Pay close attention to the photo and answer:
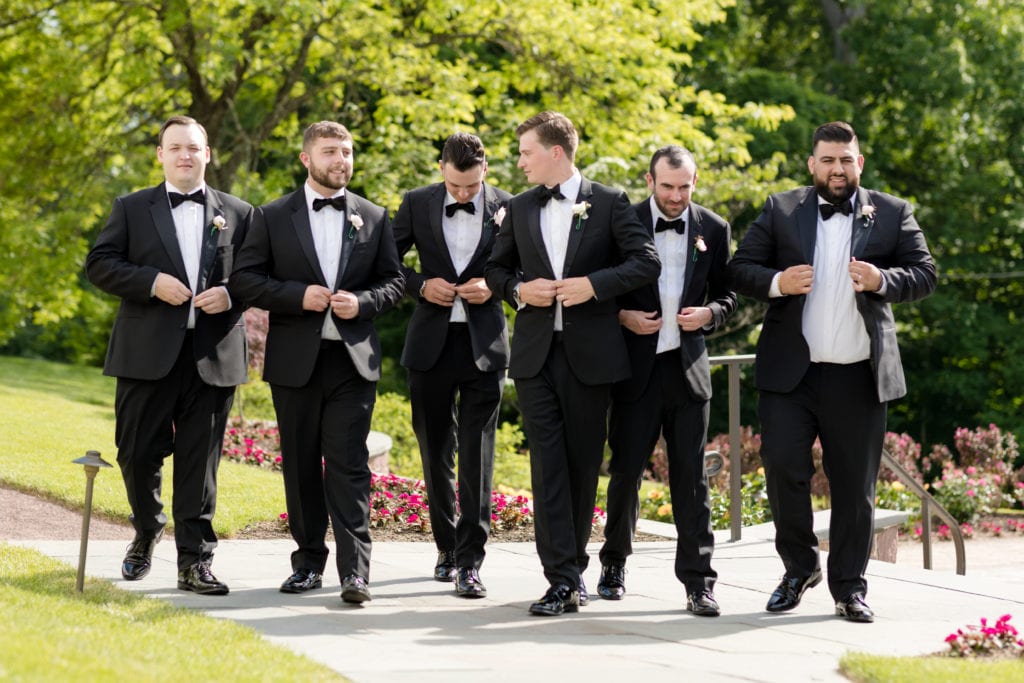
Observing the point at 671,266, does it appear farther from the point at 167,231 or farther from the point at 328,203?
the point at 167,231

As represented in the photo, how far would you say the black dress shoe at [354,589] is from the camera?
6.00 m

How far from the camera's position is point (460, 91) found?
53.2 feet

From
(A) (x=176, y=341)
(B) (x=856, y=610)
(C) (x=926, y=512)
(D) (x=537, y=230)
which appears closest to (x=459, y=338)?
(D) (x=537, y=230)

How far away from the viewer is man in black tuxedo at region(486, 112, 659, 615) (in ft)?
20.1

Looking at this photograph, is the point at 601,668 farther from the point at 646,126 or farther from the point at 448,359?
the point at 646,126

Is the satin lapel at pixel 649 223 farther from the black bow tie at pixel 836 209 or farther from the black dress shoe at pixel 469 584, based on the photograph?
the black dress shoe at pixel 469 584

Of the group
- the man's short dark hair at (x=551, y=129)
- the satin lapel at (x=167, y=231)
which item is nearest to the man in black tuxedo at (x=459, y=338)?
the man's short dark hair at (x=551, y=129)

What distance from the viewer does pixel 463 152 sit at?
6520mm

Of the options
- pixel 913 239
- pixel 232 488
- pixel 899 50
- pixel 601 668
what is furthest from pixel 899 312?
pixel 601 668

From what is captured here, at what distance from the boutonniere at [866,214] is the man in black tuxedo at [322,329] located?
2156 mm

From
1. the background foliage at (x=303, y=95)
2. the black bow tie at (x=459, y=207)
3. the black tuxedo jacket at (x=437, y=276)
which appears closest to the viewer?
the black tuxedo jacket at (x=437, y=276)

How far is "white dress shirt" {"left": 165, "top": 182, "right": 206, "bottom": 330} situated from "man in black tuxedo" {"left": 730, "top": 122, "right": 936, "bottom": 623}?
252 centimetres

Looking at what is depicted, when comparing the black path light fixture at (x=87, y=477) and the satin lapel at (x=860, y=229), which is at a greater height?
the satin lapel at (x=860, y=229)

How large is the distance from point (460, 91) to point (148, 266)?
33.6ft
